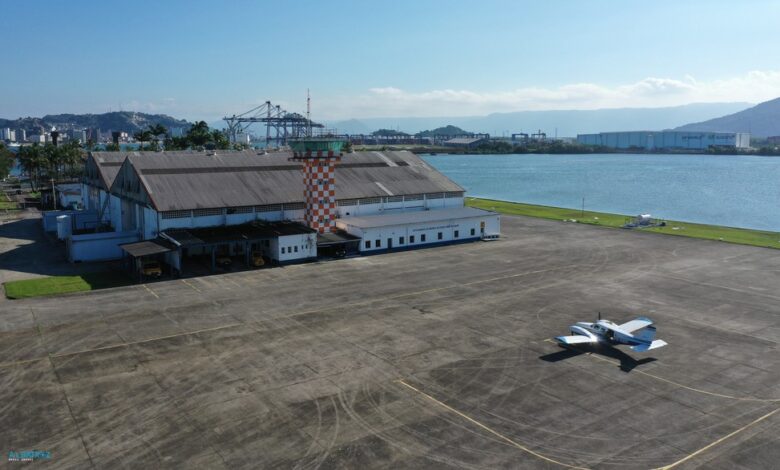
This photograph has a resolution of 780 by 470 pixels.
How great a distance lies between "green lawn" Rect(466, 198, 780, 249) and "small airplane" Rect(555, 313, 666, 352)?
158 ft

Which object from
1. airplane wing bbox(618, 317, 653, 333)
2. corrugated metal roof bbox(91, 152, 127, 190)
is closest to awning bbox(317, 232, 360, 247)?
airplane wing bbox(618, 317, 653, 333)

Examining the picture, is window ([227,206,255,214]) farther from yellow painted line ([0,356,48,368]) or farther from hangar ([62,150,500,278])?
yellow painted line ([0,356,48,368])

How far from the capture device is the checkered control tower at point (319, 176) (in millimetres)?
66250

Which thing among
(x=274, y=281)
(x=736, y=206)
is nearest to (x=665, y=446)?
(x=274, y=281)

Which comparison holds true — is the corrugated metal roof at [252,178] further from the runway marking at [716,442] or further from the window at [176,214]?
the runway marking at [716,442]

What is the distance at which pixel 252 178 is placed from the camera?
238ft

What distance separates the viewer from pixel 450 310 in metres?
45.4

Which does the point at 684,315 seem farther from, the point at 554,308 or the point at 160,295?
the point at 160,295

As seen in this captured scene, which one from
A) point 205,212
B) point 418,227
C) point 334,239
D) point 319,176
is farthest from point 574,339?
point 205,212

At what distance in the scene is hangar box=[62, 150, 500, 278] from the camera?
6162cm

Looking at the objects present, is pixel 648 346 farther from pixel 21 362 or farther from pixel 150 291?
pixel 150 291

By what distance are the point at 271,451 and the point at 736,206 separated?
13906 cm

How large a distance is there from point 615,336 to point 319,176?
40073mm

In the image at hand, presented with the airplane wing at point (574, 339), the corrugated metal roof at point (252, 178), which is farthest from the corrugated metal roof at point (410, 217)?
the airplane wing at point (574, 339)
